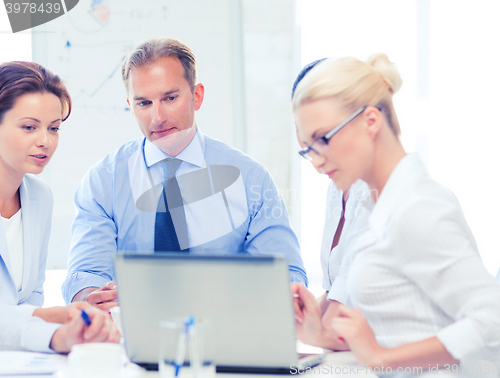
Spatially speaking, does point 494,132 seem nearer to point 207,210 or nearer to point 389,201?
point 207,210

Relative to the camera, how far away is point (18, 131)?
5.37ft

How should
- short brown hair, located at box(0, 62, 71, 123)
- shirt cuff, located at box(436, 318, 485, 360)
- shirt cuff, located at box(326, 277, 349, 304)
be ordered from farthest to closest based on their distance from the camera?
1. short brown hair, located at box(0, 62, 71, 123)
2. shirt cuff, located at box(326, 277, 349, 304)
3. shirt cuff, located at box(436, 318, 485, 360)

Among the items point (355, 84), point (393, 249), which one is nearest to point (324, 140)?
point (355, 84)

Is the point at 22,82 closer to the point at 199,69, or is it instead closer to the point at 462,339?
the point at 462,339

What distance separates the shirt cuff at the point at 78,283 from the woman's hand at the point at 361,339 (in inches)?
41.5

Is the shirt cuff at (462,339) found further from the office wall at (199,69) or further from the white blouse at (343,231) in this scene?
the office wall at (199,69)

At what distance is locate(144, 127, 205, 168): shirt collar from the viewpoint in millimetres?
2018

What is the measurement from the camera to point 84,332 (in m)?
1.10

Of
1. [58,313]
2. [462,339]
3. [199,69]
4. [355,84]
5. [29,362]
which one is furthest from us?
[199,69]

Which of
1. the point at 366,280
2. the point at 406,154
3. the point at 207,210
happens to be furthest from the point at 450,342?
the point at 207,210

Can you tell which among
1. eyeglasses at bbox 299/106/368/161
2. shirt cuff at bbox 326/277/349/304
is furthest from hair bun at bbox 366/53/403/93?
shirt cuff at bbox 326/277/349/304

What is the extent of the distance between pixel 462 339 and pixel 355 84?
0.61 m

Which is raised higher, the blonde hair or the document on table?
the blonde hair

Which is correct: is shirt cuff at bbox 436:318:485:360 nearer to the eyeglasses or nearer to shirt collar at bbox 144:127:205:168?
the eyeglasses
